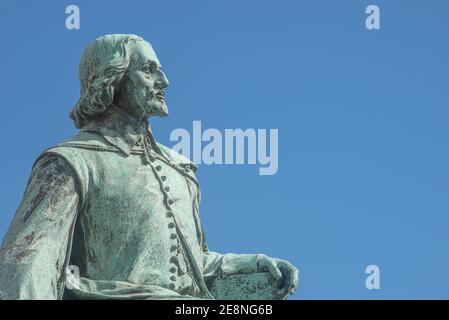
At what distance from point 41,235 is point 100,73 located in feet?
6.84

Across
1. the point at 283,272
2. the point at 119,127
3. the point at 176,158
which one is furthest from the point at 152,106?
the point at 283,272

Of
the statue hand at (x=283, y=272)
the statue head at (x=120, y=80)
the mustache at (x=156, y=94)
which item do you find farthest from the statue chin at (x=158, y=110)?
the statue hand at (x=283, y=272)

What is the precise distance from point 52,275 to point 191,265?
1.71m

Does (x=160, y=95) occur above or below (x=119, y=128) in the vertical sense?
above

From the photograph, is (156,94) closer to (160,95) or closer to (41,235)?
(160,95)

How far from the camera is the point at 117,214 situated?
2309 centimetres

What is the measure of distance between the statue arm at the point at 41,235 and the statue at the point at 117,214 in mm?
11

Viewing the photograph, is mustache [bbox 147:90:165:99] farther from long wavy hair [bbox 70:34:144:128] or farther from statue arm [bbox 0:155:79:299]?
statue arm [bbox 0:155:79:299]

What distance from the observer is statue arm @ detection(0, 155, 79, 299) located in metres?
22.2

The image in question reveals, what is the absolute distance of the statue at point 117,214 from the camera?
2255 cm
